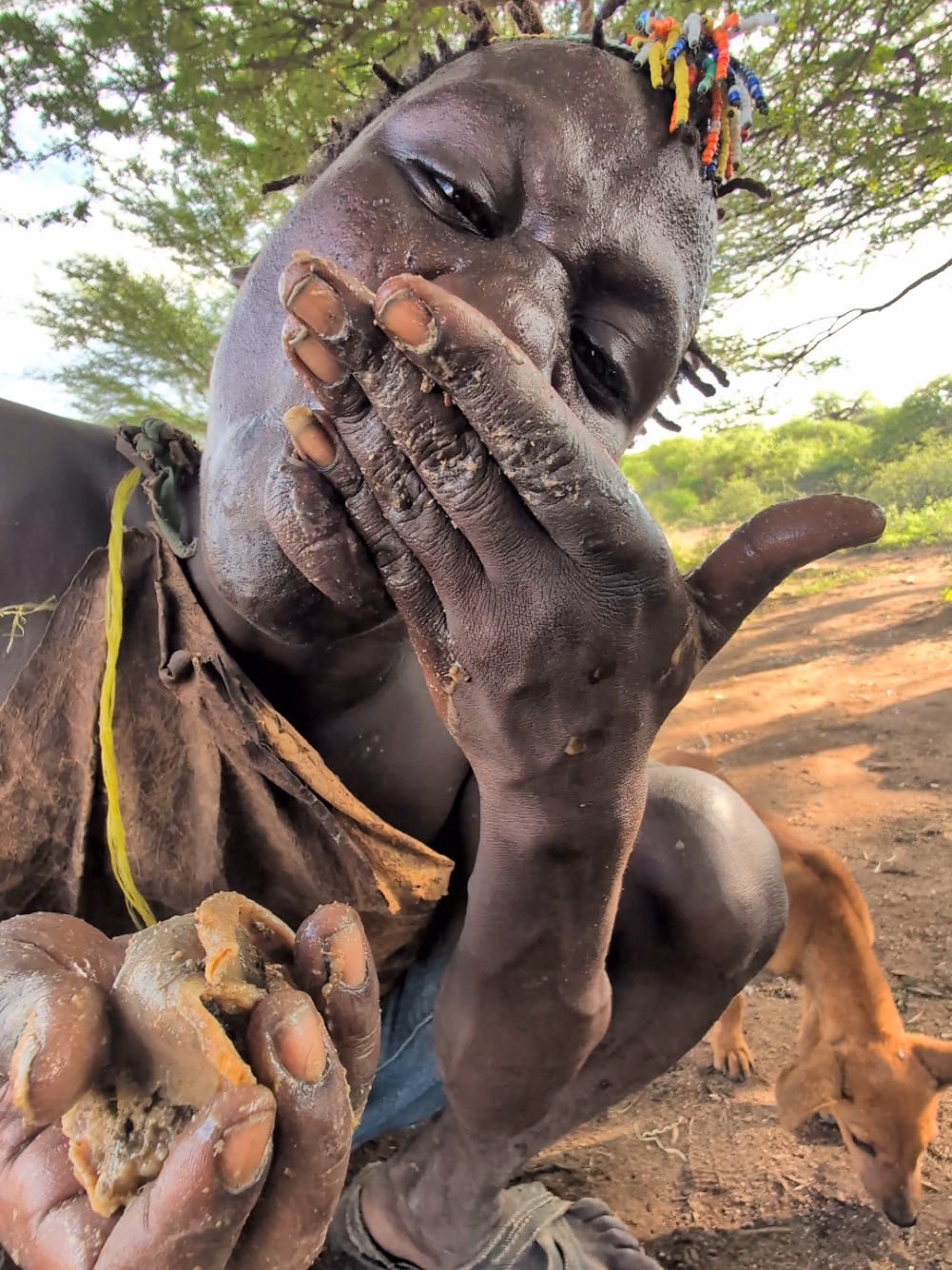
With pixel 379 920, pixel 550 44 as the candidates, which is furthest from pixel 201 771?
pixel 550 44

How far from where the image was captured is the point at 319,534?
71cm

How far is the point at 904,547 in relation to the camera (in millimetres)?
8672

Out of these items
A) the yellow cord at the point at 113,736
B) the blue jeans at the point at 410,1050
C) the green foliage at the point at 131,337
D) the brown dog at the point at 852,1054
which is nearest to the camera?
the yellow cord at the point at 113,736

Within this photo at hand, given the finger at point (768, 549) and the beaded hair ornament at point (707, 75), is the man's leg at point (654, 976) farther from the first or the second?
the beaded hair ornament at point (707, 75)

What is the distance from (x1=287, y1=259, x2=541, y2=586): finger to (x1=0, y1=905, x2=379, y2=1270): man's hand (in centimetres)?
30

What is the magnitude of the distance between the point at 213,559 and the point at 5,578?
399 millimetres

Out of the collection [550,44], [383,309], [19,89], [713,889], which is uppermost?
[19,89]

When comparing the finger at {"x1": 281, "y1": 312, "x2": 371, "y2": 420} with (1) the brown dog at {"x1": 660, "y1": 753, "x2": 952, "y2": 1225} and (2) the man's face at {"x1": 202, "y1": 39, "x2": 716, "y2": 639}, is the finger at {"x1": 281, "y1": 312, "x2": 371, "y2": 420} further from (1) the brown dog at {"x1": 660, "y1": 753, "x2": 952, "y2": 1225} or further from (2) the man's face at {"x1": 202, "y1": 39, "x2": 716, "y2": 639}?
(1) the brown dog at {"x1": 660, "y1": 753, "x2": 952, "y2": 1225}

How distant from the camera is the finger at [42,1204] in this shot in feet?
1.80

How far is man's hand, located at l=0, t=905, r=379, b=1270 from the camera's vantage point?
0.50 meters

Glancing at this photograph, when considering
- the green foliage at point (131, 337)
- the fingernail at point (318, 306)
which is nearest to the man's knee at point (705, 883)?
the fingernail at point (318, 306)

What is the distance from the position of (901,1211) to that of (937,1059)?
33 centimetres

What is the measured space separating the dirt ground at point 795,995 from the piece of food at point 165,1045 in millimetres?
1250

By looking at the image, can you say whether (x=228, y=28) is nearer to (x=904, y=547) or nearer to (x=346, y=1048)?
(x=346, y=1048)
